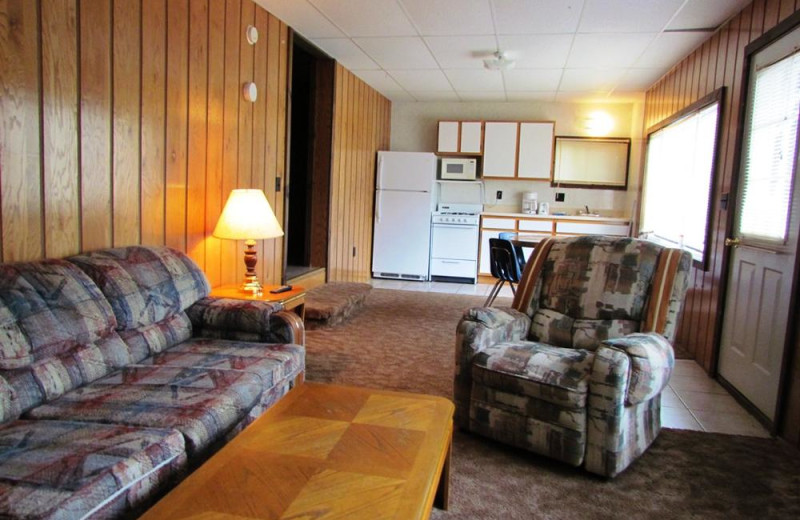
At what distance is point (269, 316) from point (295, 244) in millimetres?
3675

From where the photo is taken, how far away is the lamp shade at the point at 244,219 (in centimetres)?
305

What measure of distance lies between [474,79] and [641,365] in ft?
14.7

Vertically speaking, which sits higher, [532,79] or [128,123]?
[532,79]

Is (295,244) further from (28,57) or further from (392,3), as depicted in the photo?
(28,57)

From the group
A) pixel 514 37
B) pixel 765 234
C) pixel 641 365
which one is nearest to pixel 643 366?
pixel 641 365

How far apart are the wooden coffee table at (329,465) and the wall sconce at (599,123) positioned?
6053mm

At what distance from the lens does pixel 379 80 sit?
622 cm

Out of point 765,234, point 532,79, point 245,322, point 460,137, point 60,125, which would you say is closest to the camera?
point 60,125

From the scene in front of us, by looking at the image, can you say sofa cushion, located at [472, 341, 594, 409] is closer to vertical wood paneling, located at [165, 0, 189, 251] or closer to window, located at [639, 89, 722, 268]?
vertical wood paneling, located at [165, 0, 189, 251]

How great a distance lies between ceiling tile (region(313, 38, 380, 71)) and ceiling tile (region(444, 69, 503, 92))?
0.85m

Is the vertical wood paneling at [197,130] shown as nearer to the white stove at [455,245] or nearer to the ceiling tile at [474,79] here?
the ceiling tile at [474,79]

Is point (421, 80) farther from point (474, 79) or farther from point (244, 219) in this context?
point (244, 219)

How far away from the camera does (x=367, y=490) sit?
4.22 feet

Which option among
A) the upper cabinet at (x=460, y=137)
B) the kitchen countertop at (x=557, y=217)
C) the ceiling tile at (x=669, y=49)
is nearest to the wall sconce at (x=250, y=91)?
the ceiling tile at (x=669, y=49)
